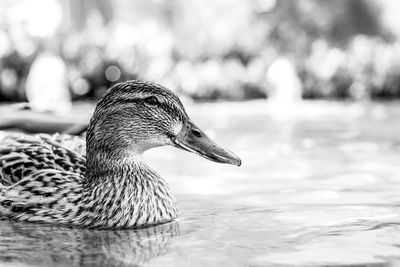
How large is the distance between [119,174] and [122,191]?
0.11 m

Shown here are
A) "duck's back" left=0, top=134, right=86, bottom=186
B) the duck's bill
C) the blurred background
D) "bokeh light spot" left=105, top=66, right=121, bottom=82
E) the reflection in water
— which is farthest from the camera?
"bokeh light spot" left=105, top=66, right=121, bottom=82

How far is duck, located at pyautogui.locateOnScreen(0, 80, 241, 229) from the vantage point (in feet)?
16.0

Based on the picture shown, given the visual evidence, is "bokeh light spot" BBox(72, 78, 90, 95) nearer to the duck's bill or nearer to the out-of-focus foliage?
the out-of-focus foliage

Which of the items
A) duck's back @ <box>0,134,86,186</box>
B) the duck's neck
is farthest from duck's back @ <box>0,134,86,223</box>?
the duck's neck

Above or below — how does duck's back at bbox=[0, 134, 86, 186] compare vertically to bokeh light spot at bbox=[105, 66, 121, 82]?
below

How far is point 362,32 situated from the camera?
35.5 metres

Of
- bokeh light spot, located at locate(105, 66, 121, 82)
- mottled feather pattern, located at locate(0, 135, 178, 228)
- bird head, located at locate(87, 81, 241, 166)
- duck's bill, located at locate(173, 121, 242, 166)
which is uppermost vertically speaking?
bokeh light spot, located at locate(105, 66, 121, 82)

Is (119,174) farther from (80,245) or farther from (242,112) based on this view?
(242,112)

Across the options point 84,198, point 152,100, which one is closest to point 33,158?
point 84,198

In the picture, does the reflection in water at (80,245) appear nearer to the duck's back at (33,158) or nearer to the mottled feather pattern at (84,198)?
the mottled feather pattern at (84,198)

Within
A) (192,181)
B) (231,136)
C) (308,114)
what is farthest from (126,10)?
(192,181)

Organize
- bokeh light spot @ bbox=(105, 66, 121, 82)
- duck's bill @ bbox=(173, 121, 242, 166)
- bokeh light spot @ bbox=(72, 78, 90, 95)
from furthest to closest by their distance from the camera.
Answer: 1. bokeh light spot @ bbox=(105, 66, 121, 82)
2. bokeh light spot @ bbox=(72, 78, 90, 95)
3. duck's bill @ bbox=(173, 121, 242, 166)

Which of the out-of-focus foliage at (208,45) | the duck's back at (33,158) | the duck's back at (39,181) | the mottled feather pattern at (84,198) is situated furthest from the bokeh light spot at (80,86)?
the mottled feather pattern at (84,198)

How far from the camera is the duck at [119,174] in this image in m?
4.88
